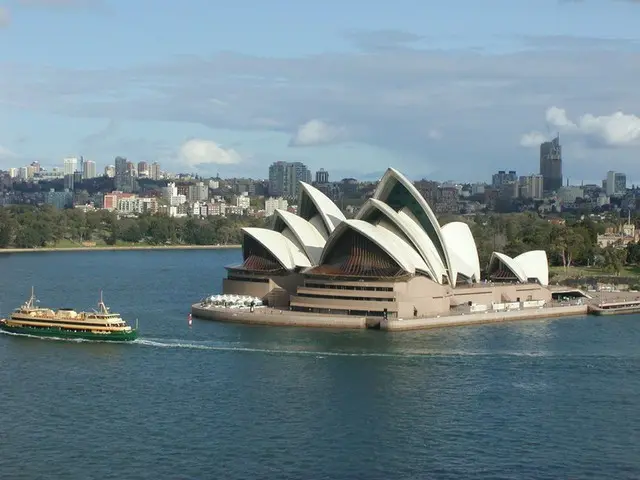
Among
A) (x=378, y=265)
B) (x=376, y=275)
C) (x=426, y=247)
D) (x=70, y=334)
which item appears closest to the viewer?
(x=70, y=334)

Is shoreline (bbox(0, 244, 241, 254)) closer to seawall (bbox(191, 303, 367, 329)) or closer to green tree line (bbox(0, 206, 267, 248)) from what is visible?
green tree line (bbox(0, 206, 267, 248))

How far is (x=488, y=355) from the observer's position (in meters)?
32.5

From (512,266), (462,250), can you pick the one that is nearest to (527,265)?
(512,266)

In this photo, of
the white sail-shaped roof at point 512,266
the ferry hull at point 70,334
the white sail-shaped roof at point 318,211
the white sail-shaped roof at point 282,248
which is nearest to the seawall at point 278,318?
the white sail-shaped roof at point 282,248

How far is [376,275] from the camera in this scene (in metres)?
39.5

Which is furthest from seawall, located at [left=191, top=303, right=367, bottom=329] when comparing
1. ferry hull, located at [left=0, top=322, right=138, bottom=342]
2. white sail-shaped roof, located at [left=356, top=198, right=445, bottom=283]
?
ferry hull, located at [left=0, top=322, right=138, bottom=342]

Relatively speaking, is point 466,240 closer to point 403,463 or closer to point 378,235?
point 378,235

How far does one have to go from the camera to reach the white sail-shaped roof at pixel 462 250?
45688mm

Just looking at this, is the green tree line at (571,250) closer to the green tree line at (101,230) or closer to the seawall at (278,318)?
the seawall at (278,318)

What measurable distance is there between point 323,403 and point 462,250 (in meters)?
22.3

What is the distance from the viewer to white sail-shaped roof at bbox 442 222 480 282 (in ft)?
150

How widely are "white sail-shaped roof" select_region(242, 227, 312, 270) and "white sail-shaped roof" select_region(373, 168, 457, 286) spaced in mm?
3748

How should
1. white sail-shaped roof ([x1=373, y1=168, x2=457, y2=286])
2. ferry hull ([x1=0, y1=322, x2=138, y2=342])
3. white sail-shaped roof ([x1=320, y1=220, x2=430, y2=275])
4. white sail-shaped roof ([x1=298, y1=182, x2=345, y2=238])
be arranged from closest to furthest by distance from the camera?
ferry hull ([x1=0, y1=322, x2=138, y2=342]), white sail-shaped roof ([x1=320, y1=220, x2=430, y2=275]), white sail-shaped roof ([x1=373, y1=168, x2=457, y2=286]), white sail-shaped roof ([x1=298, y1=182, x2=345, y2=238])

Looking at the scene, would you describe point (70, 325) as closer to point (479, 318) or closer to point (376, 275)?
point (376, 275)
